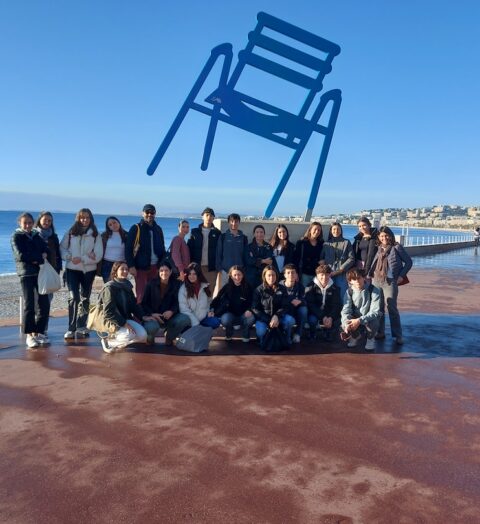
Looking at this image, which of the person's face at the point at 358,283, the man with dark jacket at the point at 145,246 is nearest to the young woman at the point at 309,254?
the person's face at the point at 358,283

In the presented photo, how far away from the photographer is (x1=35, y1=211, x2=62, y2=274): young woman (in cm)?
532

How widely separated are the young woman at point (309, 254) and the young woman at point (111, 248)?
2336 mm

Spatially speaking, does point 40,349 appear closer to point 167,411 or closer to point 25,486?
point 167,411

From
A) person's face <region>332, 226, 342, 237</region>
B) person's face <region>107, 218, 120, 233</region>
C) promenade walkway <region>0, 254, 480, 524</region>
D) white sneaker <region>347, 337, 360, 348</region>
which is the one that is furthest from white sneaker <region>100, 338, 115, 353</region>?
person's face <region>332, 226, 342, 237</region>

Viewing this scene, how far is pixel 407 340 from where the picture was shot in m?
6.02

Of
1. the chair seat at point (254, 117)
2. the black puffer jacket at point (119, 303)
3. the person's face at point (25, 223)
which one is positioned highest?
the chair seat at point (254, 117)

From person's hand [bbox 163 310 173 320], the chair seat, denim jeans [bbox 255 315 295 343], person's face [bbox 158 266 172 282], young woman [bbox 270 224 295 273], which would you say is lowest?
denim jeans [bbox 255 315 295 343]

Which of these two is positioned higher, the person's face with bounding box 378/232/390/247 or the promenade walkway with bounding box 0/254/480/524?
the person's face with bounding box 378/232/390/247

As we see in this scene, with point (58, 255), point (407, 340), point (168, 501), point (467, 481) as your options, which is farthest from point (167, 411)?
point (407, 340)

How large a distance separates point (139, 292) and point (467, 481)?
176 inches

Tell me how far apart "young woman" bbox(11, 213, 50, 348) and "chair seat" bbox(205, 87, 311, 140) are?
381 centimetres

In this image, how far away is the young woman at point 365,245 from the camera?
19.6ft

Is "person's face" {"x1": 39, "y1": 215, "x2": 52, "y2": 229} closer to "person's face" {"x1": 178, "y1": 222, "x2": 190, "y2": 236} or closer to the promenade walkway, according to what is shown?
the promenade walkway

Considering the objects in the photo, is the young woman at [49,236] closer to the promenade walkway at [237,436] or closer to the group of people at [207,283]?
the group of people at [207,283]
